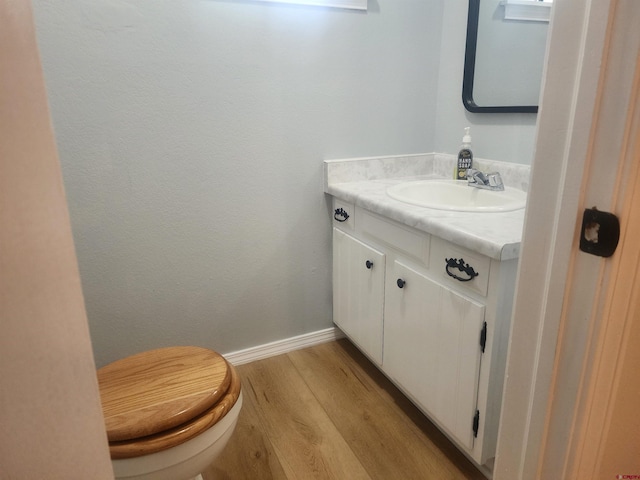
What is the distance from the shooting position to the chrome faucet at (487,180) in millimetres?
1616

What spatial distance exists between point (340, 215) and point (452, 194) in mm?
491

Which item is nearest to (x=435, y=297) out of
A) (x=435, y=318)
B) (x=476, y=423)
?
(x=435, y=318)

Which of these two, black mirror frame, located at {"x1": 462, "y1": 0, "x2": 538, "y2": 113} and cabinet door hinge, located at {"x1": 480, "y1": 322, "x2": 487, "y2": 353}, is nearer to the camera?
cabinet door hinge, located at {"x1": 480, "y1": 322, "x2": 487, "y2": 353}

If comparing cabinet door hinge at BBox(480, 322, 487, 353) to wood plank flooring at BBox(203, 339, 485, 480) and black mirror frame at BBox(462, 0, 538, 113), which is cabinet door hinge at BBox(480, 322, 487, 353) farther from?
black mirror frame at BBox(462, 0, 538, 113)

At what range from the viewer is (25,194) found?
1.07ft

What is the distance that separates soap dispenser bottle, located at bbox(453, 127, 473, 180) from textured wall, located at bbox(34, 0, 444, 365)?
0.95 ft

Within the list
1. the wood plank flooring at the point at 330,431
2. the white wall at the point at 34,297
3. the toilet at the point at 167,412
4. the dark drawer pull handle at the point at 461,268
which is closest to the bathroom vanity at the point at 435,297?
the dark drawer pull handle at the point at 461,268

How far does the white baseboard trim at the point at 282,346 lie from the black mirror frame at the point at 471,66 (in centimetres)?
125

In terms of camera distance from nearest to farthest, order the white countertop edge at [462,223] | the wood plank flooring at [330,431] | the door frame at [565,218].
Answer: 1. the door frame at [565,218]
2. the white countertop edge at [462,223]
3. the wood plank flooring at [330,431]

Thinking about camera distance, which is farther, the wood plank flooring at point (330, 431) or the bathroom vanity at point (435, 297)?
the wood plank flooring at point (330, 431)

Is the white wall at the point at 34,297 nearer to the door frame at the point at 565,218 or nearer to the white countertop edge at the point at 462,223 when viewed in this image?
the door frame at the point at 565,218

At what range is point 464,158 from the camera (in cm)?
181

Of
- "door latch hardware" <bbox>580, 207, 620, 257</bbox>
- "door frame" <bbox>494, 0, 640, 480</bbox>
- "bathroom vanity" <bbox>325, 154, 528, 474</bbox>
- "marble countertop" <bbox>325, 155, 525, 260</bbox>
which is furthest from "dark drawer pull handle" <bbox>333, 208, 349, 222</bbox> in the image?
"door latch hardware" <bbox>580, 207, 620, 257</bbox>

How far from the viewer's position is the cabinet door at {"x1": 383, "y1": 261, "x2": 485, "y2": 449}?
1.20 m
